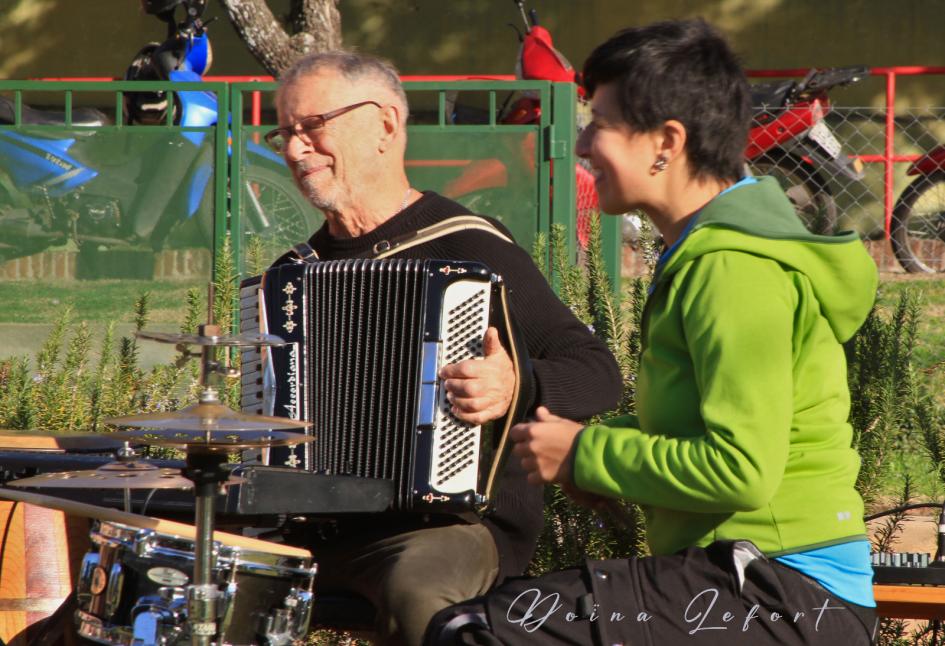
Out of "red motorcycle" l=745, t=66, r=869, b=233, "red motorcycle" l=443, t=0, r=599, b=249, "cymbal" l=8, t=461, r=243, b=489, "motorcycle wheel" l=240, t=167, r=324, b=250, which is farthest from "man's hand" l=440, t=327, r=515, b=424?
"red motorcycle" l=745, t=66, r=869, b=233

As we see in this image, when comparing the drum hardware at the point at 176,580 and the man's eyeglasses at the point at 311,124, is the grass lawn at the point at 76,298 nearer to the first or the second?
the man's eyeglasses at the point at 311,124

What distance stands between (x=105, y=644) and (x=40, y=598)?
546mm

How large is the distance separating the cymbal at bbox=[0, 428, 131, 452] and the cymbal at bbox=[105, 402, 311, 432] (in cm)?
83

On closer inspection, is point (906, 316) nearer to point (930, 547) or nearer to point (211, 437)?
point (930, 547)

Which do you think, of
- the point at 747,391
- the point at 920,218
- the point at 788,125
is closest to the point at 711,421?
the point at 747,391

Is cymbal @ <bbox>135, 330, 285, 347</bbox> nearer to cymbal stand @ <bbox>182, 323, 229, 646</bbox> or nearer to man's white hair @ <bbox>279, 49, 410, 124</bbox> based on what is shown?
cymbal stand @ <bbox>182, 323, 229, 646</bbox>

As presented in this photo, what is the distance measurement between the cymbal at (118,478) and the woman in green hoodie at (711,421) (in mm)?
696

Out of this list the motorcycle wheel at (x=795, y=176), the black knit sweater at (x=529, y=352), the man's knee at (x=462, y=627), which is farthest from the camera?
the motorcycle wheel at (x=795, y=176)

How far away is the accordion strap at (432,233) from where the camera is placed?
317 cm

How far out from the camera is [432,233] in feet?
10.4

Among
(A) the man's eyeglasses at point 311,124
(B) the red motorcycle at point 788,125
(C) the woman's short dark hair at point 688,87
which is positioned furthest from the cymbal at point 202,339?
(B) the red motorcycle at point 788,125

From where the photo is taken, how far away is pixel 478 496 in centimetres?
275

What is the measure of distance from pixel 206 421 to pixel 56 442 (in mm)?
1038

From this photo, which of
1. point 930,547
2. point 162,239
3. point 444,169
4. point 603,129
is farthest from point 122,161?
point 603,129
